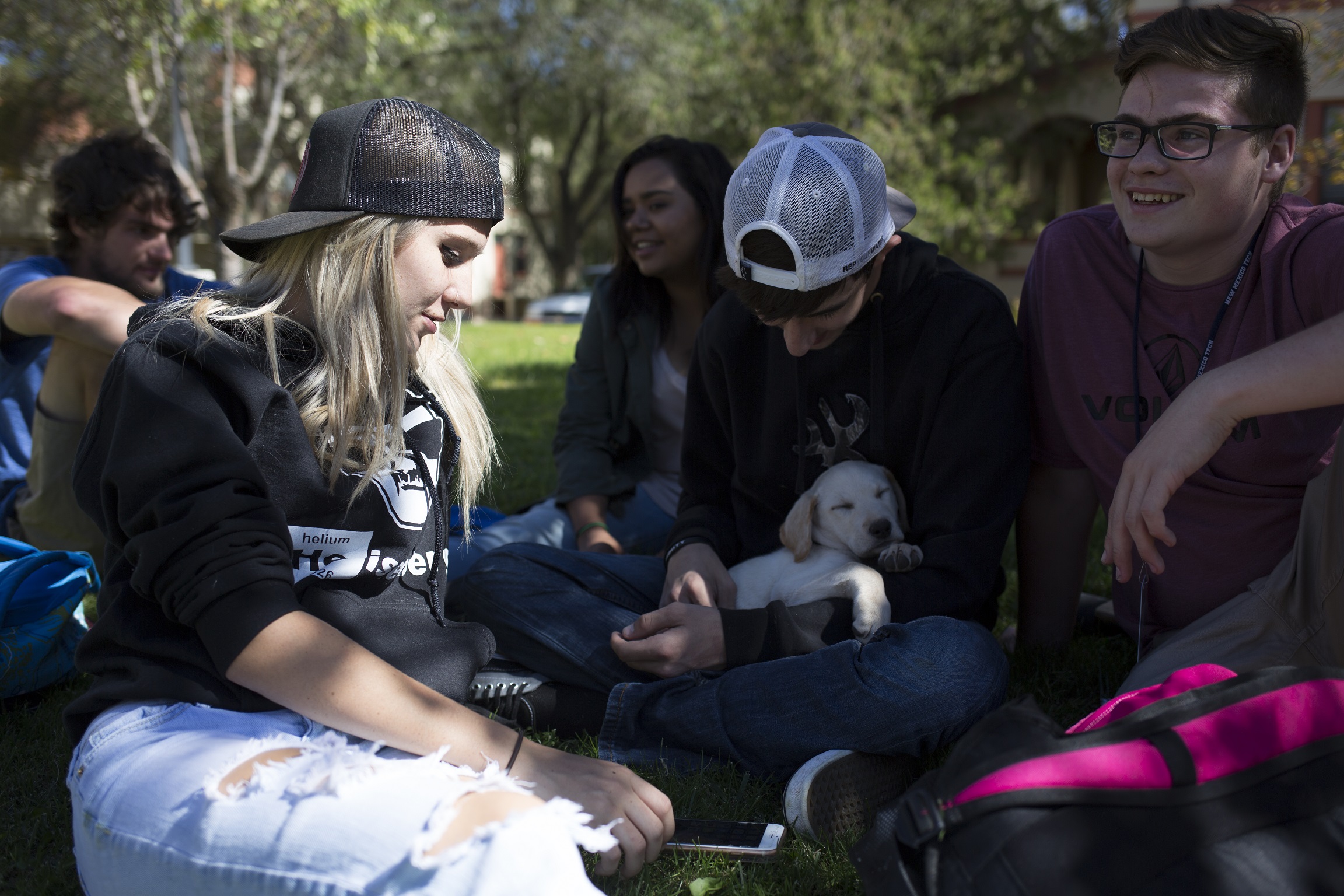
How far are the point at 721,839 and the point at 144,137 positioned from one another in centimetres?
421

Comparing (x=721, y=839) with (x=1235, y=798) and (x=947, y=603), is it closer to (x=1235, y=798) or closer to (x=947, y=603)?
(x=947, y=603)

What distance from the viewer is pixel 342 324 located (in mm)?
2252

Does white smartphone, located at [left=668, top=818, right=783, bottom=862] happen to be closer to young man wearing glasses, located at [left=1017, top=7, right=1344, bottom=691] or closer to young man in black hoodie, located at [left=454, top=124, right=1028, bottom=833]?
young man in black hoodie, located at [left=454, top=124, right=1028, bottom=833]

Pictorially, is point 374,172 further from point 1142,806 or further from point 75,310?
point 75,310

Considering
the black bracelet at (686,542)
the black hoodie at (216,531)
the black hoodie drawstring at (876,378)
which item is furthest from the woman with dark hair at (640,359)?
the black hoodie at (216,531)

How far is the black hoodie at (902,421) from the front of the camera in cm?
293

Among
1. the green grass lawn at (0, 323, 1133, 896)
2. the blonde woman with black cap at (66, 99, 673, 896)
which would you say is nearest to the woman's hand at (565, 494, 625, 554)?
the green grass lawn at (0, 323, 1133, 896)

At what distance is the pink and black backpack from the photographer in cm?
156

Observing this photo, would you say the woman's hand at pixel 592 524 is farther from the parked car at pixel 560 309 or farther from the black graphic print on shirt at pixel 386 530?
the parked car at pixel 560 309

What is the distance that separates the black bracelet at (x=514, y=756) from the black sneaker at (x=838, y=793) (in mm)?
756

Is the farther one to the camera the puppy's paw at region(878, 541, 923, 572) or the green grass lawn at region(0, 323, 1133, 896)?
the puppy's paw at region(878, 541, 923, 572)

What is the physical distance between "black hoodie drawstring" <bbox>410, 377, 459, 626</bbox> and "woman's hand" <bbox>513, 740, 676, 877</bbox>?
1.74 feet

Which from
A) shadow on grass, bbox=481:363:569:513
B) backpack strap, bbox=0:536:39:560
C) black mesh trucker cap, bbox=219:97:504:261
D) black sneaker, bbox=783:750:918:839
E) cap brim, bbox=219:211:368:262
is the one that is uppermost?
black mesh trucker cap, bbox=219:97:504:261

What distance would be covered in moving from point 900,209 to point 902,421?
63 cm
